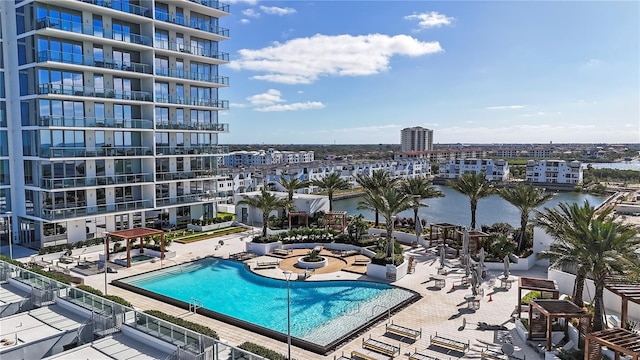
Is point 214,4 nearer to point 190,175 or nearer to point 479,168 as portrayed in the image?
point 190,175

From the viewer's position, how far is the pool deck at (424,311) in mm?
16734

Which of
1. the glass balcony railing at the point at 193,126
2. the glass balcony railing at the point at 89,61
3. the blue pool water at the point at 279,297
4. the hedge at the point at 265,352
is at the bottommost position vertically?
the blue pool water at the point at 279,297

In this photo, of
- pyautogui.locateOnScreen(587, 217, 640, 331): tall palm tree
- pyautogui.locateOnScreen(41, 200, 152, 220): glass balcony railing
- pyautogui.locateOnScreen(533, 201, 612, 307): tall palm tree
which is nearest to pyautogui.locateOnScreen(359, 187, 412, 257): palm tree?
pyautogui.locateOnScreen(533, 201, 612, 307): tall palm tree

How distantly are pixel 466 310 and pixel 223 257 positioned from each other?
668 inches

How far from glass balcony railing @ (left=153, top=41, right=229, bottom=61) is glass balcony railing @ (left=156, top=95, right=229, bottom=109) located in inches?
161

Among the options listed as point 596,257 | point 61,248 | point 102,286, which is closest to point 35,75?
point 61,248

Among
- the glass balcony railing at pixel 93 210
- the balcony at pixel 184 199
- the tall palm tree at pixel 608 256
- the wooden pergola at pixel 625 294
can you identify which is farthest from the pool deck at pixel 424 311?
the balcony at pixel 184 199

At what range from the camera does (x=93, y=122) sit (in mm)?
33656

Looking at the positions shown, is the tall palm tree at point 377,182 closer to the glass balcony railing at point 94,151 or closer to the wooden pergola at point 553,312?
the glass balcony railing at point 94,151

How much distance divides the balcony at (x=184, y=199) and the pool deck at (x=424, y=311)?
975 cm

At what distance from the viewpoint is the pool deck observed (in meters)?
16.7

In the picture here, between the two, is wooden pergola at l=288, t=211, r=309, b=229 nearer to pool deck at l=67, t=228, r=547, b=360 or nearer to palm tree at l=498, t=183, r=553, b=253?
pool deck at l=67, t=228, r=547, b=360

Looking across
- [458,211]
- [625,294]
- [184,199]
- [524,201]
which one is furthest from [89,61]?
[458,211]

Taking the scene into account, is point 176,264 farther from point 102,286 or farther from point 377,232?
point 377,232
